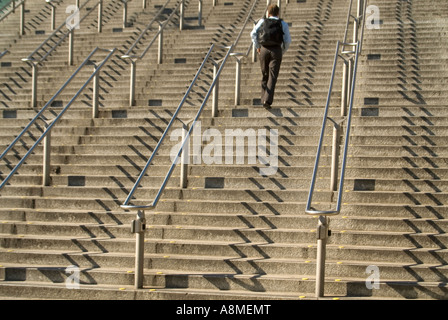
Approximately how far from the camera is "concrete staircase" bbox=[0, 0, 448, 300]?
271 inches

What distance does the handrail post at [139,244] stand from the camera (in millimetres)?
6676

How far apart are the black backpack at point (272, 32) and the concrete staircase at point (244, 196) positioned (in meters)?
0.92

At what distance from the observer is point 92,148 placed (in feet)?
31.3

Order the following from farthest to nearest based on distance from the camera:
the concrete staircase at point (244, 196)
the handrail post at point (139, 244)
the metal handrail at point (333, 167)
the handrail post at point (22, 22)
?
1. the handrail post at point (22, 22)
2. the concrete staircase at point (244, 196)
3. the handrail post at point (139, 244)
4. the metal handrail at point (333, 167)

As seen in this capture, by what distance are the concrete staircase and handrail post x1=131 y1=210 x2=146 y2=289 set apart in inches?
4.5

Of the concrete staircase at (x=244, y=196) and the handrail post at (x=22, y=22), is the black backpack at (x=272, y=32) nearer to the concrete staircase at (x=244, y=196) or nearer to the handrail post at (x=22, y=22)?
the concrete staircase at (x=244, y=196)

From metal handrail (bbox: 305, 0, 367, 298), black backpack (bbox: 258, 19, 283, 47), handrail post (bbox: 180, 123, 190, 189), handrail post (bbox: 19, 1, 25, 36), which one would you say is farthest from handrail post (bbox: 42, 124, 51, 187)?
handrail post (bbox: 19, 1, 25, 36)

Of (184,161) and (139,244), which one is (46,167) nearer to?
(184,161)

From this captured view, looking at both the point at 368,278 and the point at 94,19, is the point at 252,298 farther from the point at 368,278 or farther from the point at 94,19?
the point at 94,19

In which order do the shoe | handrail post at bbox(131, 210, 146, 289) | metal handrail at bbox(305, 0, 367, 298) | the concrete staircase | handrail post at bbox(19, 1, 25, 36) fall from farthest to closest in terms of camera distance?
handrail post at bbox(19, 1, 25, 36) < the shoe < the concrete staircase < handrail post at bbox(131, 210, 146, 289) < metal handrail at bbox(305, 0, 367, 298)

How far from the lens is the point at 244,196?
26.7 feet
